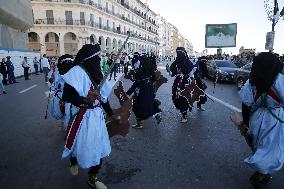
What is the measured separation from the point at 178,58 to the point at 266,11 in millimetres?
23511

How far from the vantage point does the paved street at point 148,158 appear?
411cm

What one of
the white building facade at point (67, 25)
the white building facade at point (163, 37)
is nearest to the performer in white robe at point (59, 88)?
the white building facade at point (67, 25)

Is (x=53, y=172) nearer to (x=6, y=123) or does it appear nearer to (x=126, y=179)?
(x=126, y=179)

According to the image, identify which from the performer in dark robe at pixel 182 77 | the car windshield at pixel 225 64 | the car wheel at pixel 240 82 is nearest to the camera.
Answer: the performer in dark robe at pixel 182 77

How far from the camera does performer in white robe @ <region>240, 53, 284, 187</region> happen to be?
11.9ft

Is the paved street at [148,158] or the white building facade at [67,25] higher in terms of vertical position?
the white building facade at [67,25]

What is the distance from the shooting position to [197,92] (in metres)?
7.84

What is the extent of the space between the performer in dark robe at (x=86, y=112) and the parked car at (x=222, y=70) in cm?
1318

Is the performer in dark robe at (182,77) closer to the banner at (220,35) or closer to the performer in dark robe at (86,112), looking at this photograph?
the performer in dark robe at (86,112)

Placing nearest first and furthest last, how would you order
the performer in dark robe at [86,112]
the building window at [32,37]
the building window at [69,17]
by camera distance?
the performer in dark robe at [86,112] < the building window at [69,17] < the building window at [32,37]

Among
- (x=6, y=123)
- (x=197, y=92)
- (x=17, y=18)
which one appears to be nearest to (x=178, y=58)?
(x=197, y=92)

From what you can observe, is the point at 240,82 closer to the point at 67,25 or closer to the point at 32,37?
the point at 67,25

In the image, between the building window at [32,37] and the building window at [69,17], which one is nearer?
the building window at [69,17]

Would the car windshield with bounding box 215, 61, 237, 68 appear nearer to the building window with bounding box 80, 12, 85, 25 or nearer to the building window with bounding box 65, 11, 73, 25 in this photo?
the building window with bounding box 80, 12, 85, 25
